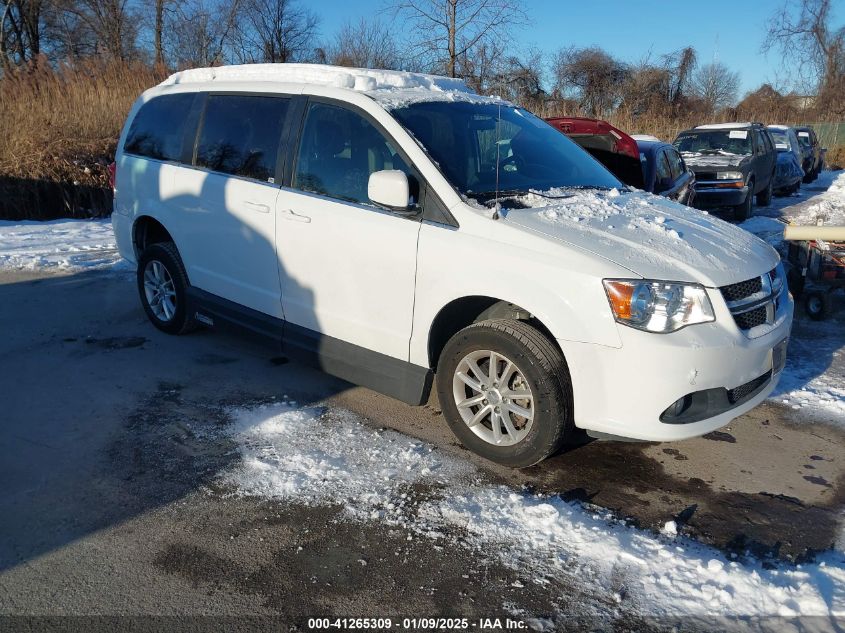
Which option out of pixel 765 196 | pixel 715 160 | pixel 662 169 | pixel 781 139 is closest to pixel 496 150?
pixel 662 169

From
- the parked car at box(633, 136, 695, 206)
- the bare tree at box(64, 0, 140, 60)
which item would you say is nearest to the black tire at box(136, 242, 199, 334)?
the parked car at box(633, 136, 695, 206)

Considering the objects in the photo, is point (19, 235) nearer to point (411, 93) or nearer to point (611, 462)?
point (411, 93)

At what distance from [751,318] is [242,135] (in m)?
3.56

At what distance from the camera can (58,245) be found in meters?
9.59

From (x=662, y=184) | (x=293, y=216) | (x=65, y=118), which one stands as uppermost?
(x=65, y=118)

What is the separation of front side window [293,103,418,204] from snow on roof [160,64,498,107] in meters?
0.21

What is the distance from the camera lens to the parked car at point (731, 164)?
13047 mm

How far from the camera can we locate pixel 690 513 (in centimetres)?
343

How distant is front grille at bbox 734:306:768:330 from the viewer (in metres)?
3.55

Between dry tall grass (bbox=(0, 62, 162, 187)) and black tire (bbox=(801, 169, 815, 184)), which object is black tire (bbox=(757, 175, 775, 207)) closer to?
black tire (bbox=(801, 169, 815, 184))

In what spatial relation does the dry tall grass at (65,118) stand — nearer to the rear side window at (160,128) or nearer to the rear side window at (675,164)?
the rear side window at (160,128)

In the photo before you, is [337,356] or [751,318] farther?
[337,356]

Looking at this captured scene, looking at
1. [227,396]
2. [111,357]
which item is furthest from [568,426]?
[111,357]

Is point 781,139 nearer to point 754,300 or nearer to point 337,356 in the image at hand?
point 754,300
